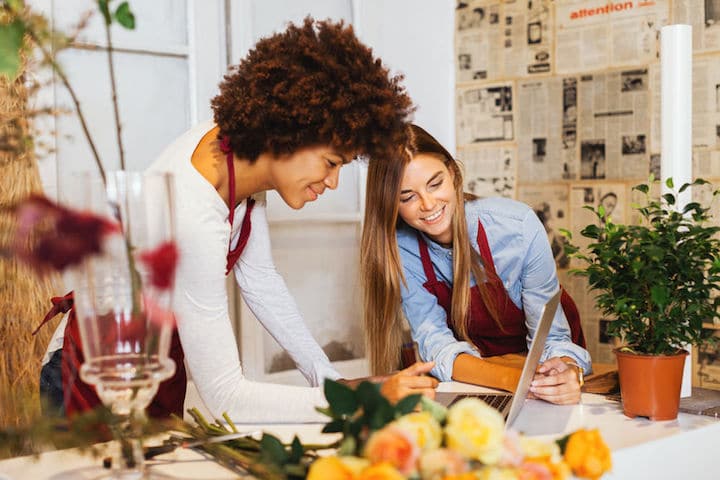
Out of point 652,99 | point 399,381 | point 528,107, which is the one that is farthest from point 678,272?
point 528,107

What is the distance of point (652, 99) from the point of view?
2430 mm

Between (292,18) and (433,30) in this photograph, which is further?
(433,30)

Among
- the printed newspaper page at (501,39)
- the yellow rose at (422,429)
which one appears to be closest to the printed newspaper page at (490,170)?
the printed newspaper page at (501,39)

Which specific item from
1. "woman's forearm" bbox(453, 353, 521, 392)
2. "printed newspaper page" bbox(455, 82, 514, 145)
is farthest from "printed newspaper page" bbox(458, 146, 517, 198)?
"woman's forearm" bbox(453, 353, 521, 392)

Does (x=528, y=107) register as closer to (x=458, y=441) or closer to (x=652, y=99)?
(x=652, y=99)

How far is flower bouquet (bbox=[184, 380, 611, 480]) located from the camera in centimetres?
69

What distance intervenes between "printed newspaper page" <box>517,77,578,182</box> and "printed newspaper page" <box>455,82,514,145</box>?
53mm

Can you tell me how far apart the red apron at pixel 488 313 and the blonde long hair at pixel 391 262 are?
2 cm

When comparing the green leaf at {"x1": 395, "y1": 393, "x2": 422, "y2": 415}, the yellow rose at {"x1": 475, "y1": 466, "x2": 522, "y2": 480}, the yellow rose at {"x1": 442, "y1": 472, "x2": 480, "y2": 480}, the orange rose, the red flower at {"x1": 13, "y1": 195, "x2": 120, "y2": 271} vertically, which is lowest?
the yellow rose at {"x1": 475, "y1": 466, "x2": 522, "y2": 480}

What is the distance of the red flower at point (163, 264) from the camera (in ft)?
2.30

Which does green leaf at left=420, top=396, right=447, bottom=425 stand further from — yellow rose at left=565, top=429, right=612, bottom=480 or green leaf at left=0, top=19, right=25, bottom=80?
green leaf at left=0, top=19, right=25, bottom=80

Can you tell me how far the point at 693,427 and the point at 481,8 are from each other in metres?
1.97

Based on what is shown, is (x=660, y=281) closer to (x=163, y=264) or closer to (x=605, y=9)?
(x=163, y=264)

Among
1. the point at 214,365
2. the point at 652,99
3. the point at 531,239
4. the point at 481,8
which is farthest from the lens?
the point at 481,8
